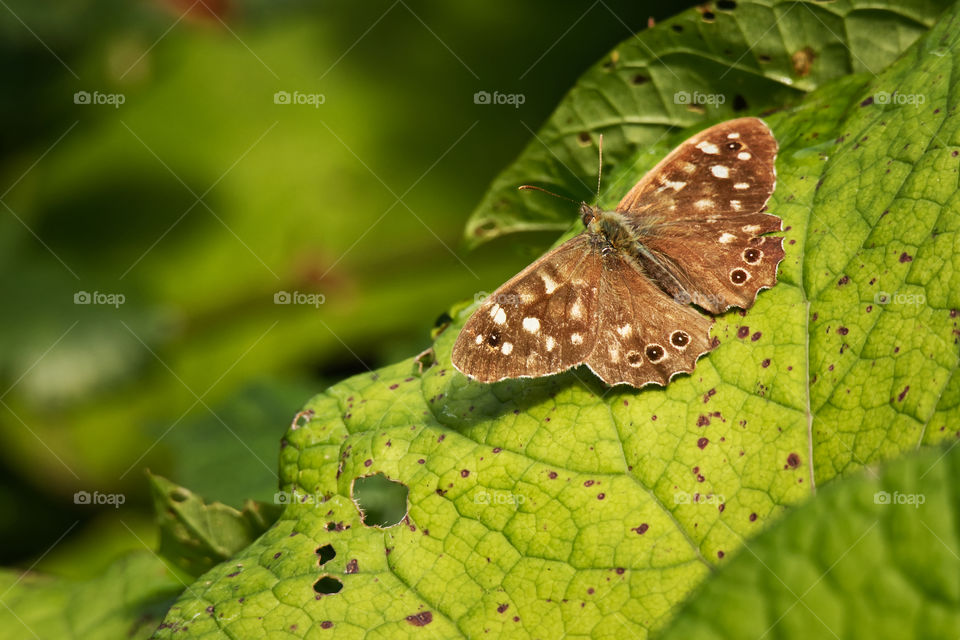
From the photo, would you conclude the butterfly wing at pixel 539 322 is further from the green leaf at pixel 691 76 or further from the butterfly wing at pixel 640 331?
the green leaf at pixel 691 76

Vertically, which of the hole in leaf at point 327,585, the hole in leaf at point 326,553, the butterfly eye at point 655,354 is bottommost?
the hole in leaf at point 327,585

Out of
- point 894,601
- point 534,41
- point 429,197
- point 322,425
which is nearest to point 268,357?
point 429,197


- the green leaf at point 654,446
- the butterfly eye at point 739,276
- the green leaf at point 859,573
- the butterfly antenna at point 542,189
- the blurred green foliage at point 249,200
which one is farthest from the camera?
the blurred green foliage at point 249,200

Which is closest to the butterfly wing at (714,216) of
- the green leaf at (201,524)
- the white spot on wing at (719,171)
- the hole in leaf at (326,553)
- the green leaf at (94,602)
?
the white spot on wing at (719,171)

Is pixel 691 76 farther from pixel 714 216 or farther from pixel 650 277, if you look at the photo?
pixel 650 277

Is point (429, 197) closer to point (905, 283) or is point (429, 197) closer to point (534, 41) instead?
point (534, 41)

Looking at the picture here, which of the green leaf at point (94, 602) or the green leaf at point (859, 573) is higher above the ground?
the green leaf at point (859, 573)

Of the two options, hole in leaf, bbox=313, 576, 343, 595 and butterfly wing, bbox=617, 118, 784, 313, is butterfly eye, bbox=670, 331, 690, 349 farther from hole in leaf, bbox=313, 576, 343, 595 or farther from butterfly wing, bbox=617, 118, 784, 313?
hole in leaf, bbox=313, 576, 343, 595

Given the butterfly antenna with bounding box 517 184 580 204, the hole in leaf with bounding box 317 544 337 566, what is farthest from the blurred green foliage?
the hole in leaf with bounding box 317 544 337 566
